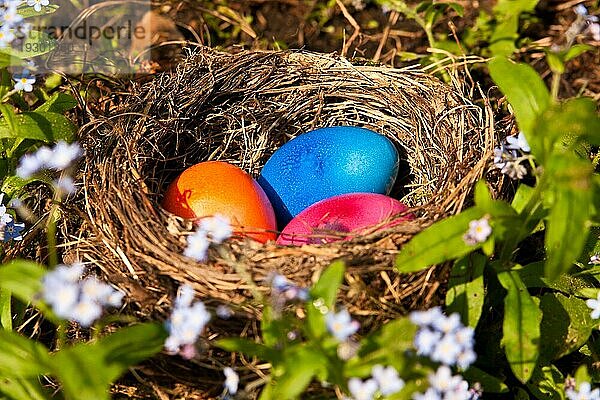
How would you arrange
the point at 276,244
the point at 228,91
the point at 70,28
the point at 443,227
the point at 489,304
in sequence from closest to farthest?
1. the point at 443,227
2. the point at 276,244
3. the point at 489,304
4. the point at 228,91
5. the point at 70,28

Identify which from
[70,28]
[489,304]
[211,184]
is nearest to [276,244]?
[211,184]

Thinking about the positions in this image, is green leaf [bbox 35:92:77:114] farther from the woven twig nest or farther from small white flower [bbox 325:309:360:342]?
small white flower [bbox 325:309:360:342]

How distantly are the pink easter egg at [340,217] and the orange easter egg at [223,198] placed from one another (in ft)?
0.28

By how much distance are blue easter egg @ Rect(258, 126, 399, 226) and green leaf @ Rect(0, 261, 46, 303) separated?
3.36 ft

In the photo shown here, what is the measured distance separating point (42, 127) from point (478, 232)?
1.28 metres

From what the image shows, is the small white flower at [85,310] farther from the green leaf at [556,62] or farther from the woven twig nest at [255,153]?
the green leaf at [556,62]

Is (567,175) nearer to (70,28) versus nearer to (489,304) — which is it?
(489,304)

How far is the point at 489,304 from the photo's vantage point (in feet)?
7.87

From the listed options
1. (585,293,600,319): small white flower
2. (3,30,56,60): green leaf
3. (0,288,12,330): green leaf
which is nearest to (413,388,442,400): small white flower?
(585,293,600,319): small white flower

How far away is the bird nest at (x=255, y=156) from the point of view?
209 centimetres

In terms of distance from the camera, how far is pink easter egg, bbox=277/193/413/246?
2289 mm

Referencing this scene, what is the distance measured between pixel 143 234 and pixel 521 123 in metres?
Result: 0.98

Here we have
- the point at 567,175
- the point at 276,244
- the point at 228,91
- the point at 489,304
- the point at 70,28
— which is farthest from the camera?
the point at 70,28

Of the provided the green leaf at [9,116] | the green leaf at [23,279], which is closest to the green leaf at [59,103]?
the green leaf at [9,116]
